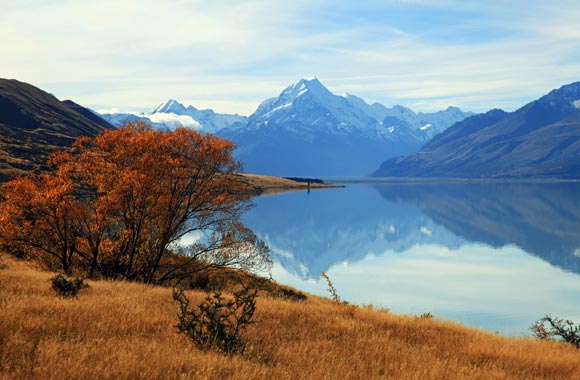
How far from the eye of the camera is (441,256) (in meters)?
86.6

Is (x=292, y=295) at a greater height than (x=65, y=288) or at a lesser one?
lesser

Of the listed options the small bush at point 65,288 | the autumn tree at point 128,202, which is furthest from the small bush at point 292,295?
the small bush at point 65,288

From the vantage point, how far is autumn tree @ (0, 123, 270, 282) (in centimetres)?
2834

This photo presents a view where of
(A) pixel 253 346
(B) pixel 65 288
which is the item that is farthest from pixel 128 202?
(A) pixel 253 346

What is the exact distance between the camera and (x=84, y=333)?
34.4ft

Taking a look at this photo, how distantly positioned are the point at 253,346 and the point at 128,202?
2033 cm

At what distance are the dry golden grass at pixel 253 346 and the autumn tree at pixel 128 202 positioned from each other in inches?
446

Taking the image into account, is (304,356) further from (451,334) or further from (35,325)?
(451,334)

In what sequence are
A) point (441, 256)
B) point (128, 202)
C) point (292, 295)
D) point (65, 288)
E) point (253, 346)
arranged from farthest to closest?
point (441, 256) < point (292, 295) < point (128, 202) < point (65, 288) < point (253, 346)

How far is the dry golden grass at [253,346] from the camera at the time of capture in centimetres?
839

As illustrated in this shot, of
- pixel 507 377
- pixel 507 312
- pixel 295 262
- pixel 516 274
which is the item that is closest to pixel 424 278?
pixel 516 274

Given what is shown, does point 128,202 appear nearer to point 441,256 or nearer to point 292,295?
point 292,295

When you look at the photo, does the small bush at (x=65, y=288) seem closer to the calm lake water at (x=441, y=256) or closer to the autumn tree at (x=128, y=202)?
the autumn tree at (x=128, y=202)

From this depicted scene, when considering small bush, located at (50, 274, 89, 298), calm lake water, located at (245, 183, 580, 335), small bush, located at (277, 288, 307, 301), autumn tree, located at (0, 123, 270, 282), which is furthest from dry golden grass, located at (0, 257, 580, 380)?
calm lake water, located at (245, 183, 580, 335)
